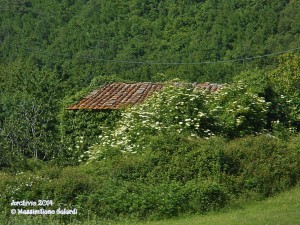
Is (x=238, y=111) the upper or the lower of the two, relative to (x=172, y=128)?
upper

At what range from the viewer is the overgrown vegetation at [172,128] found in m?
12.4

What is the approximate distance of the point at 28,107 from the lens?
27.9m

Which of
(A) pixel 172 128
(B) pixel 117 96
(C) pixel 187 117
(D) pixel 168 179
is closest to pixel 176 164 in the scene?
(D) pixel 168 179

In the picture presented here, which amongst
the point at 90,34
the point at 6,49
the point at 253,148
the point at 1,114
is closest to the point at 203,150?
the point at 253,148

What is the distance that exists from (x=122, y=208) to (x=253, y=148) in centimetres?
360

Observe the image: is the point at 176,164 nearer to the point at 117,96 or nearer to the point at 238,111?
the point at 238,111

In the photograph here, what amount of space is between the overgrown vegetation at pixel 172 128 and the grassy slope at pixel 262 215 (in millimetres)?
395

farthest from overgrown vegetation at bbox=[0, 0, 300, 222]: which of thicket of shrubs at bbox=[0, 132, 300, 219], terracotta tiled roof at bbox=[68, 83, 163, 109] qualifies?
terracotta tiled roof at bbox=[68, 83, 163, 109]

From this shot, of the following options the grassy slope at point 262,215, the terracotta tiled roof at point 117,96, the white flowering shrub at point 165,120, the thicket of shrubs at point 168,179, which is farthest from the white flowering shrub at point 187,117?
the grassy slope at point 262,215

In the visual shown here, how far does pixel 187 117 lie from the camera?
54.2ft

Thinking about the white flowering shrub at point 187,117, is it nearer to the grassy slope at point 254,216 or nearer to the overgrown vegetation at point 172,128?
the overgrown vegetation at point 172,128

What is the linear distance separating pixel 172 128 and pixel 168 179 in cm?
320

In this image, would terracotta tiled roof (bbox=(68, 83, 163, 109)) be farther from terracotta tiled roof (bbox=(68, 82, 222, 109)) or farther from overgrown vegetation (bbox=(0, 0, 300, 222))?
overgrown vegetation (bbox=(0, 0, 300, 222))

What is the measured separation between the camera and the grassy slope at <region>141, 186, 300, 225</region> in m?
11.1
